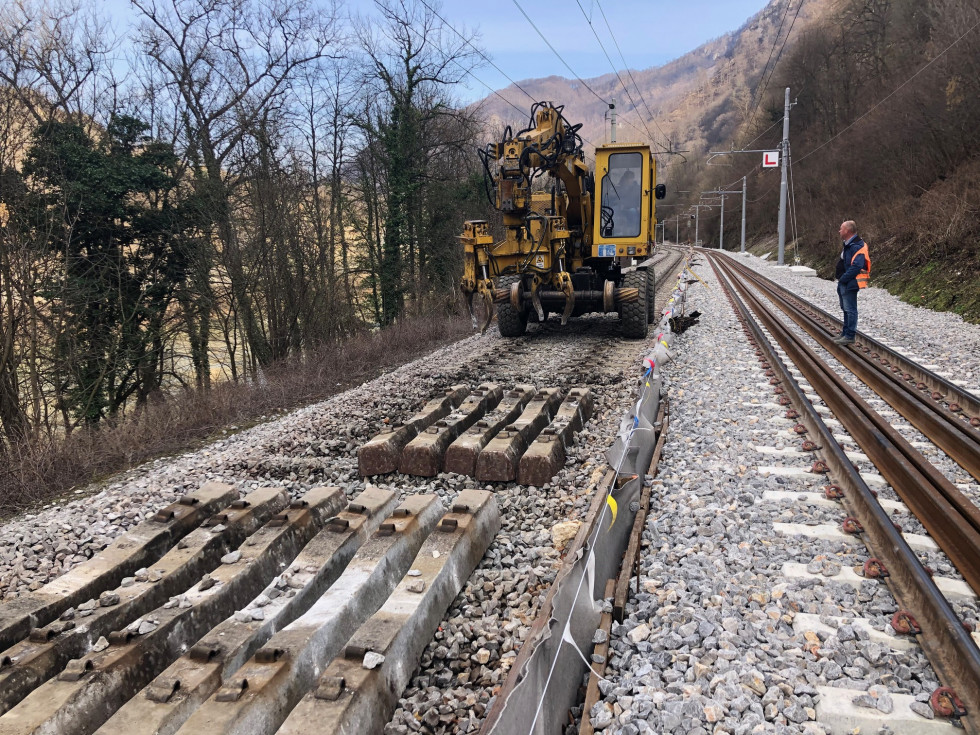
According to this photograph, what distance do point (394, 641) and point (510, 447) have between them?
249cm

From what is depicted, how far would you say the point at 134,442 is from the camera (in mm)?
6738

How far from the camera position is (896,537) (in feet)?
11.7

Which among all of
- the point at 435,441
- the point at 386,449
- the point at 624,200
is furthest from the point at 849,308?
the point at 386,449

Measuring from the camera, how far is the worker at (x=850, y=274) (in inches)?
380

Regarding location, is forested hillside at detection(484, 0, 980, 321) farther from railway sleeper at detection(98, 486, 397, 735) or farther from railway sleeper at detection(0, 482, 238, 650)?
railway sleeper at detection(0, 482, 238, 650)

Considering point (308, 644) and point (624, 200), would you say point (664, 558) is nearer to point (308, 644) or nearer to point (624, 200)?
point (308, 644)

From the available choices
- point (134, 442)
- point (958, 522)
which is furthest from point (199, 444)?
point (958, 522)

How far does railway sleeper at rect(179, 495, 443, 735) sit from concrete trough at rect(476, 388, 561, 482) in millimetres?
1118

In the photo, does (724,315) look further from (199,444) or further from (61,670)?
(61,670)

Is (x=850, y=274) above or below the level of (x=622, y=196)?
below

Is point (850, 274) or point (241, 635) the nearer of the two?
point (241, 635)

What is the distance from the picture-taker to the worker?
31.7ft

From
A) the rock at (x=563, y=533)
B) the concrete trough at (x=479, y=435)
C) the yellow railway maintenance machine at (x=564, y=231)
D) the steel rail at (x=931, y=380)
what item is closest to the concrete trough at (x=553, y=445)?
the concrete trough at (x=479, y=435)

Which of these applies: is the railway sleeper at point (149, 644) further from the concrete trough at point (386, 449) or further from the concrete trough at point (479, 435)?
the concrete trough at point (479, 435)
